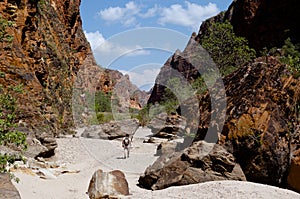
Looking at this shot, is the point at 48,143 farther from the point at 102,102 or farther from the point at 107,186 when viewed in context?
the point at 102,102

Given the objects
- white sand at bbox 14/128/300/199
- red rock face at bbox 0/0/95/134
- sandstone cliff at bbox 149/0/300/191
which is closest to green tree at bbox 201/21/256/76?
red rock face at bbox 0/0/95/134

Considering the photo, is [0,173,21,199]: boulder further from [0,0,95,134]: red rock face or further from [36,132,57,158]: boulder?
[36,132,57,158]: boulder

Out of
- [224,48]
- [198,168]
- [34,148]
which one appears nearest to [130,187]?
[198,168]

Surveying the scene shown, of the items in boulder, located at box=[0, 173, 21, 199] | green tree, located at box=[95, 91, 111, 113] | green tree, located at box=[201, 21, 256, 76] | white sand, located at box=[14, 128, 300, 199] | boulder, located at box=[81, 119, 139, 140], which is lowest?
white sand, located at box=[14, 128, 300, 199]

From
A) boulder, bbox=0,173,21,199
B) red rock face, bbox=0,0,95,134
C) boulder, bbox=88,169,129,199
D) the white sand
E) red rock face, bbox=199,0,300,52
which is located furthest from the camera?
red rock face, bbox=199,0,300,52

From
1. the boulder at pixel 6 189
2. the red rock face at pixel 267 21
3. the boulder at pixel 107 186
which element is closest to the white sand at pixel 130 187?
the boulder at pixel 107 186

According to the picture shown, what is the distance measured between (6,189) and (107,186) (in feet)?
9.27

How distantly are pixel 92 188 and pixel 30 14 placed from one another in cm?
1450

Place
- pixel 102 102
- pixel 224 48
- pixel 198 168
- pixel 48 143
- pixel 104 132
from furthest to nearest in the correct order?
pixel 102 102 → pixel 224 48 → pixel 104 132 → pixel 48 143 → pixel 198 168

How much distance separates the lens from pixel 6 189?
6.31 metres

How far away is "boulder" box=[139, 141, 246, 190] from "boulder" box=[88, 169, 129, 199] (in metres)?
1.13

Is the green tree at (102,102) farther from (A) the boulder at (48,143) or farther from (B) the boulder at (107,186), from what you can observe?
(B) the boulder at (107,186)

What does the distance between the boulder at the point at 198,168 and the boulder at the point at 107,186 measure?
1129 millimetres

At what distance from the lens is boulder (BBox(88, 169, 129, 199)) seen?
329 inches
